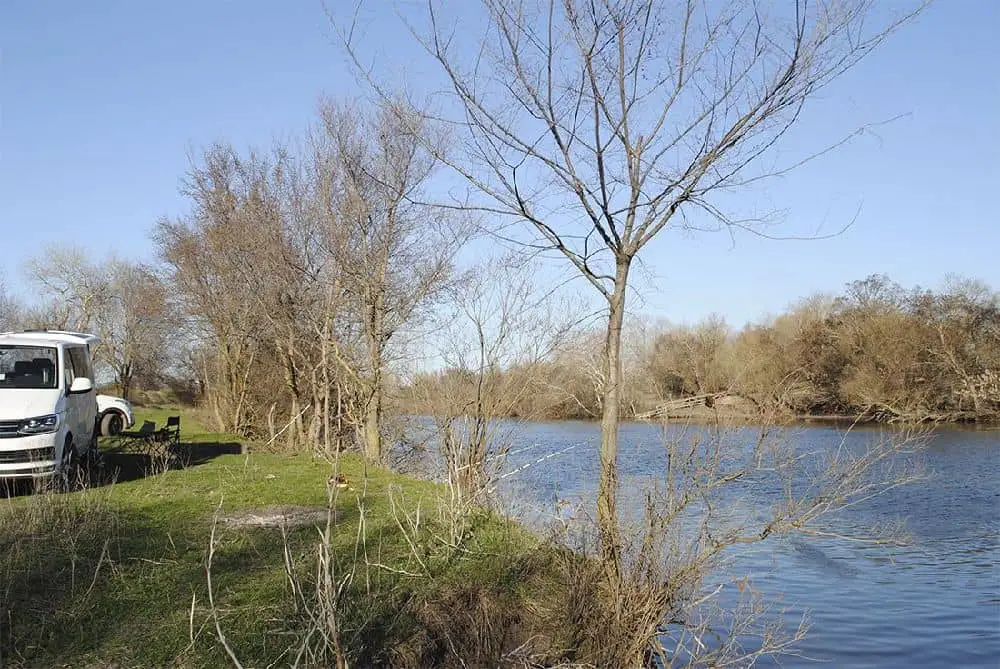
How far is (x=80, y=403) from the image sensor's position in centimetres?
1223

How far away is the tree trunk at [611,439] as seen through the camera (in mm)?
6154

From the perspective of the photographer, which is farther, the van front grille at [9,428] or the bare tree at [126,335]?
the bare tree at [126,335]

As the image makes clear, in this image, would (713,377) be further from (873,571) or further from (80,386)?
(80,386)

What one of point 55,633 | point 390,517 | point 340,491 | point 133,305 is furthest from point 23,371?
point 133,305

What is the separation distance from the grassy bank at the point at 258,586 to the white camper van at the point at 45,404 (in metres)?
0.56

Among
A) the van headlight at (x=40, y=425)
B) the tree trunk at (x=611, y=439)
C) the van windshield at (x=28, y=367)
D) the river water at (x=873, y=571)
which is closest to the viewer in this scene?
the tree trunk at (x=611, y=439)

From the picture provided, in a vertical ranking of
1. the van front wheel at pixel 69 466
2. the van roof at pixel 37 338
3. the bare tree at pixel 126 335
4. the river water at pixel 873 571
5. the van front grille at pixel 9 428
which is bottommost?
the river water at pixel 873 571

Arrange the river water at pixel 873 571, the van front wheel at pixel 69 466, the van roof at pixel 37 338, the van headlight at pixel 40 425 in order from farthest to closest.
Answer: the van roof at pixel 37 338 < the van front wheel at pixel 69 466 < the van headlight at pixel 40 425 < the river water at pixel 873 571

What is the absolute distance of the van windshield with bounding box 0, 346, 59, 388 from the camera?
11.4 meters

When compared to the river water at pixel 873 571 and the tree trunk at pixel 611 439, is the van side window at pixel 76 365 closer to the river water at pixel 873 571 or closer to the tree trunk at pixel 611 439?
the river water at pixel 873 571

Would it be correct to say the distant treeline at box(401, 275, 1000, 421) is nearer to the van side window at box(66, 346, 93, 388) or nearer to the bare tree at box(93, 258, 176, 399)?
the van side window at box(66, 346, 93, 388)

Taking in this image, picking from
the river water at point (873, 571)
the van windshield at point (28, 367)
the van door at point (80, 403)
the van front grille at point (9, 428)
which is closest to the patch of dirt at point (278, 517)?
the river water at point (873, 571)

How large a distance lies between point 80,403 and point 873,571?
37.4 ft

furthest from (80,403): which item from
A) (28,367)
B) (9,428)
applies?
(9,428)
